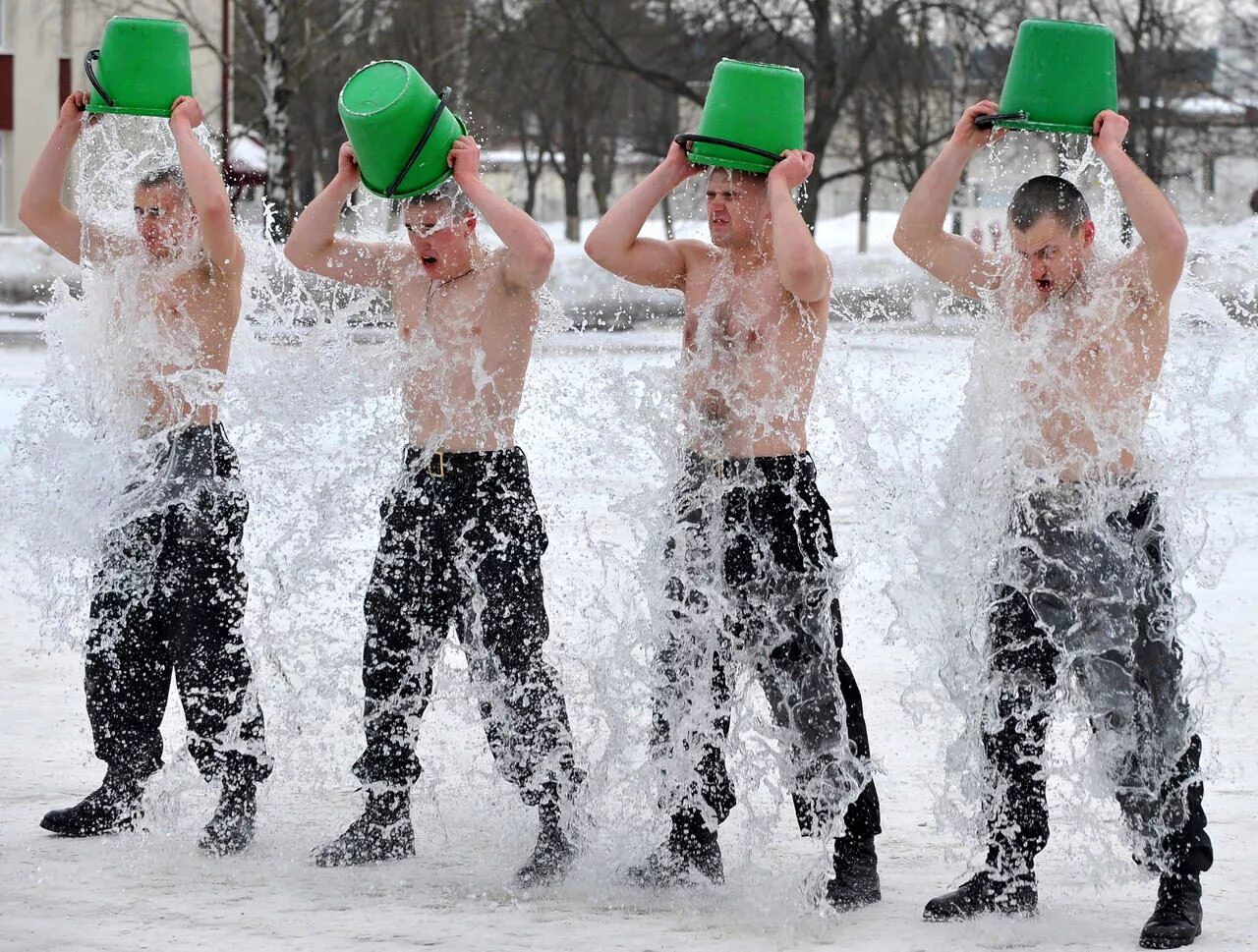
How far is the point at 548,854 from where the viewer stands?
4.59m

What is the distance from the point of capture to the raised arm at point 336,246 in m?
4.78

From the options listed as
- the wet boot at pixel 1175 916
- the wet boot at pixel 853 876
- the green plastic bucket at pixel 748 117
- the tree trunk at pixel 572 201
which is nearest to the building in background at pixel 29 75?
the tree trunk at pixel 572 201

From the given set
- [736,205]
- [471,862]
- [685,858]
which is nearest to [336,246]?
[736,205]

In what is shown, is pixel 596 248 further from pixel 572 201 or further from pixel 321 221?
pixel 572 201

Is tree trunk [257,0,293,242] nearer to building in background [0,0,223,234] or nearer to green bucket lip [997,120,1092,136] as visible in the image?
building in background [0,0,223,234]

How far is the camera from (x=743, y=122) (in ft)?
14.7

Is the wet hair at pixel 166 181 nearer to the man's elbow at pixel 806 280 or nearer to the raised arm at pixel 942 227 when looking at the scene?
the man's elbow at pixel 806 280

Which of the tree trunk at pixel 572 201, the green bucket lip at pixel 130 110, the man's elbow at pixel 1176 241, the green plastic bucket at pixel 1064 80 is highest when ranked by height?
the green plastic bucket at pixel 1064 80

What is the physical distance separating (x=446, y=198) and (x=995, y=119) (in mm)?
1315

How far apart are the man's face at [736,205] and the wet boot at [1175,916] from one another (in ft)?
5.62

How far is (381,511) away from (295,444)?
524 mm

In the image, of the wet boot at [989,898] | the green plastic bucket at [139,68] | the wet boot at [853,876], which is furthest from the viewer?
the green plastic bucket at [139,68]

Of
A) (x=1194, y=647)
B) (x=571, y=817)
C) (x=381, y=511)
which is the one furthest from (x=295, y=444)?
(x=1194, y=647)

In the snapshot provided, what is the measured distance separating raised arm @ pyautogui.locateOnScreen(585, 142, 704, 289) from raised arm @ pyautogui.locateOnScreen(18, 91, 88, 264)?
145cm
